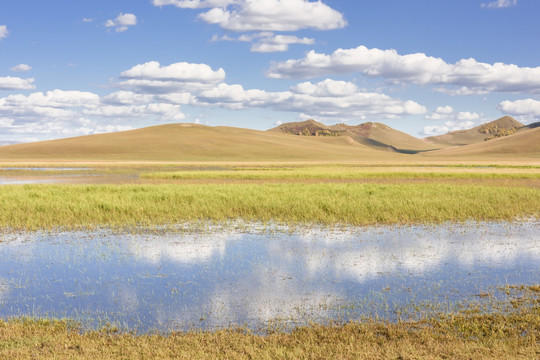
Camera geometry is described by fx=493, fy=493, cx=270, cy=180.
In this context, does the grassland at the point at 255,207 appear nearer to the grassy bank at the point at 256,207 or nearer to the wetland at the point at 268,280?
the grassy bank at the point at 256,207

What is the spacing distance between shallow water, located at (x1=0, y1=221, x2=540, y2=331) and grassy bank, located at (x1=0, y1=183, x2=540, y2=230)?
11.1 feet

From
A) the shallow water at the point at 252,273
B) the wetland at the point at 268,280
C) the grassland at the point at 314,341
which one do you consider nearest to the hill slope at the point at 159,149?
the wetland at the point at 268,280

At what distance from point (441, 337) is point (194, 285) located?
6.32m

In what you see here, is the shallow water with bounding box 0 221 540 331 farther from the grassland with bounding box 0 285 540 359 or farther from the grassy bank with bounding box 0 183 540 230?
the grassy bank with bounding box 0 183 540 230

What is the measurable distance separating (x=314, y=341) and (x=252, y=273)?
531 centimetres

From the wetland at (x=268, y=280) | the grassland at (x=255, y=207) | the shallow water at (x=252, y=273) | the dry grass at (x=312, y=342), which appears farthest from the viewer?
the grassland at (x=255, y=207)

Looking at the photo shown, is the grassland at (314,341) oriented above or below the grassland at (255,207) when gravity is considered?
below

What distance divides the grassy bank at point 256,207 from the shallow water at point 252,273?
3.37 meters

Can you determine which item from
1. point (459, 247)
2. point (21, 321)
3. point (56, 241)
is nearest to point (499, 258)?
point (459, 247)

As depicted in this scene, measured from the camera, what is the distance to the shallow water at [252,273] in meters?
10.7

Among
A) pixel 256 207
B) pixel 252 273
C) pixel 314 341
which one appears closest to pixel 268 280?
pixel 252 273

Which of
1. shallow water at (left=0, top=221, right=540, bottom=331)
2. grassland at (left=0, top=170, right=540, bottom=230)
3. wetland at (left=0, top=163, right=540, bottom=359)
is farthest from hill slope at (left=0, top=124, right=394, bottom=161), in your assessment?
shallow water at (left=0, top=221, right=540, bottom=331)

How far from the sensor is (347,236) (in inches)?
774

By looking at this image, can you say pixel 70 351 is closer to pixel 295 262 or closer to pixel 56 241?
pixel 295 262
